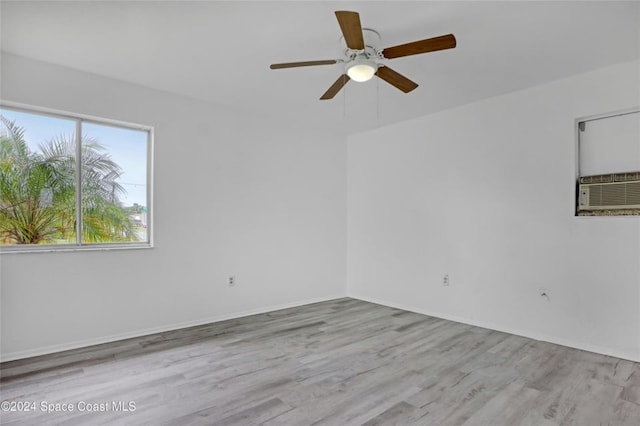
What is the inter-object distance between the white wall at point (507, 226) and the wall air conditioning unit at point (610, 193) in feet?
0.39

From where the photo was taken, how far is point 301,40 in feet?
8.47

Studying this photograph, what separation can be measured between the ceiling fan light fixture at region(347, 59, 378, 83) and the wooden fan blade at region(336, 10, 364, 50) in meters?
0.20

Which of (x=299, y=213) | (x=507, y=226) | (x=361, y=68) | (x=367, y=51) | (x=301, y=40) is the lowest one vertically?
(x=507, y=226)

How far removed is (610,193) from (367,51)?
2.57 m

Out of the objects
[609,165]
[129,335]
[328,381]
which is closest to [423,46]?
[609,165]

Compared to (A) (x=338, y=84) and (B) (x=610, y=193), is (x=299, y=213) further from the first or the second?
(B) (x=610, y=193)

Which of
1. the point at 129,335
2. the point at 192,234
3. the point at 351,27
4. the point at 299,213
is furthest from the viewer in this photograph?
the point at 299,213

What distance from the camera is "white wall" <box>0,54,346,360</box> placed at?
2932mm

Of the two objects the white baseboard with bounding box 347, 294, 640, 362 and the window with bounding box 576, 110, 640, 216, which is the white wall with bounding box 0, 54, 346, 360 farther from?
the window with bounding box 576, 110, 640, 216

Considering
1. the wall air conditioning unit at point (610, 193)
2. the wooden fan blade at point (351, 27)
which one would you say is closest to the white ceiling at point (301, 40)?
the wooden fan blade at point (351, 27)

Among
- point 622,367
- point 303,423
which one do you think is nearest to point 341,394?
point 303,423

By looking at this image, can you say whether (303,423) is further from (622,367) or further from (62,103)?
(62,103)

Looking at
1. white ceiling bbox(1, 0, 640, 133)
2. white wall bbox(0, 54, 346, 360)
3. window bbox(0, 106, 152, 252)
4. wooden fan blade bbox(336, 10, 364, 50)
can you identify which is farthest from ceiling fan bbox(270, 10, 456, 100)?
window bbox(0, 106, 152, 252)

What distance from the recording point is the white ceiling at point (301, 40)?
223cm
